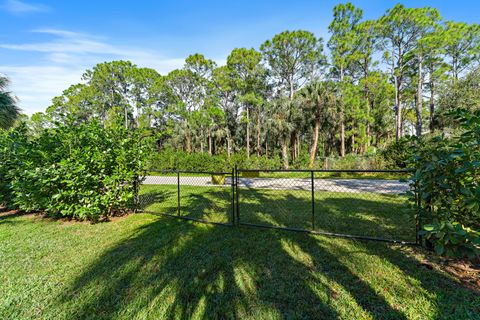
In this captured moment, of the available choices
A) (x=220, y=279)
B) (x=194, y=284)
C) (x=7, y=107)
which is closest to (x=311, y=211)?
(x=220, y=279)

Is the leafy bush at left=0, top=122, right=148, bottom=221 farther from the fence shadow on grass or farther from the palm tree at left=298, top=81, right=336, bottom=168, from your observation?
the palm tree at left=298, top=81, right=336, bottom=168

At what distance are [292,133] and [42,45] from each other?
53.9 ft

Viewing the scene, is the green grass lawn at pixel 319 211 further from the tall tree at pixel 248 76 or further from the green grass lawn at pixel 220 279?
the tall tree at pixel 248 76

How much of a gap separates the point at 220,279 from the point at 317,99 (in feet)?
54.4

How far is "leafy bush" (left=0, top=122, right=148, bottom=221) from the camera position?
4.07 metres

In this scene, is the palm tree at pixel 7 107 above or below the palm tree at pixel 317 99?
below

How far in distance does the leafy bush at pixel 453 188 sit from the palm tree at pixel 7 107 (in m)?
11.6

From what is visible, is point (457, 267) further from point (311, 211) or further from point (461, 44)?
point (461, 44)

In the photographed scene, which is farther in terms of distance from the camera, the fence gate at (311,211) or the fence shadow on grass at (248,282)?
the fence gate at (311,211)

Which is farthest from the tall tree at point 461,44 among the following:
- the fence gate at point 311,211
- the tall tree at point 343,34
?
the fence gate at point 311,211

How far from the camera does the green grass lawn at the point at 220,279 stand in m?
1.80

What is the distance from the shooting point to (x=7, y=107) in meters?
7.28

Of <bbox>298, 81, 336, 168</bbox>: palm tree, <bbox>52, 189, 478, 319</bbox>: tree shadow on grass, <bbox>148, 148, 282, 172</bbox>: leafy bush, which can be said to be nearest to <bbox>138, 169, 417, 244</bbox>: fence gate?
<bbox>52, 189, 478, 319</bbox>: tree shadow on grass

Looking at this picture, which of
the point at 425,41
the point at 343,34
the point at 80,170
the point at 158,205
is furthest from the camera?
the point at 343,34
